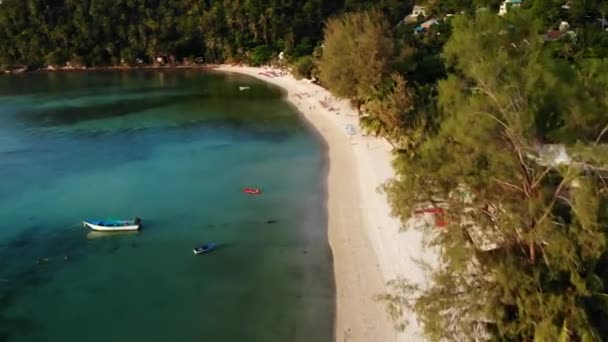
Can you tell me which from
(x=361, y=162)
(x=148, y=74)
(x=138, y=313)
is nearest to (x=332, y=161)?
(x=361, y=162)

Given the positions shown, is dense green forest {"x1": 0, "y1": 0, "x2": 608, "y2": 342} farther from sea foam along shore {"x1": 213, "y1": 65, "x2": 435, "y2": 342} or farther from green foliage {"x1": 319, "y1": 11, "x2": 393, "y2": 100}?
green foliage {"x1": 319, "y1": 11, "x2": 393, "y2": 100}

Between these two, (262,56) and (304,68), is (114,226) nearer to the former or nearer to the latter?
(304,68)

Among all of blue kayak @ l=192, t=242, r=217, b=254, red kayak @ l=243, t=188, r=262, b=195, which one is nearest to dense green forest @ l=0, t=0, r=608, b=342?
blue kayak @ l=192, t=242, r=217, b=254

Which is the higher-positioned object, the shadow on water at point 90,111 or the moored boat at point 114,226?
the moored boat at point 114,226

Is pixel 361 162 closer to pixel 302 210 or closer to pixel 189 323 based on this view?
pixel 302 210

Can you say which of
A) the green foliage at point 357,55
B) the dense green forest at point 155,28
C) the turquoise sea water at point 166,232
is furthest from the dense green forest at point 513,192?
the dense green forest at point 155,28

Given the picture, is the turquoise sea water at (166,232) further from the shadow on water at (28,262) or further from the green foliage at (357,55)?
the green foliage at (357,55)
